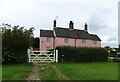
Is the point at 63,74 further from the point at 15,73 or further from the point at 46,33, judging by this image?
the point at 46,33

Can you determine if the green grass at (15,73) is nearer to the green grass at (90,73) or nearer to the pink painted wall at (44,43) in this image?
the green grass at (90,73)

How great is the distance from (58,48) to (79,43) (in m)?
22.2

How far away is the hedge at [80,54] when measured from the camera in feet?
67.8

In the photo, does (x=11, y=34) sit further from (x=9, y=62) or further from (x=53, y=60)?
(x=53, y=60)

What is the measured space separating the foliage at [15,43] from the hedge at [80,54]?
4599 millimetres

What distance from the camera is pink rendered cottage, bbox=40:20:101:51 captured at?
39.5m

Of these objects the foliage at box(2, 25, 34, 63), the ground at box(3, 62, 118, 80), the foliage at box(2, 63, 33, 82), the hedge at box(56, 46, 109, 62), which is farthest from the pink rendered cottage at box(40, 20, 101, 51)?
the ground at box(3, 62, 118, 80)

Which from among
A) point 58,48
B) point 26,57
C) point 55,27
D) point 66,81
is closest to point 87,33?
point 55,27

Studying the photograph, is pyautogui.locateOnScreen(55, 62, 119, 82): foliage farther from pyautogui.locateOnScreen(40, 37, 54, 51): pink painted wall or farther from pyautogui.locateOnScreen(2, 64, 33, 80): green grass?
pyautogui.locateOnScreen(40, 37, 54, 51): pink painted wall

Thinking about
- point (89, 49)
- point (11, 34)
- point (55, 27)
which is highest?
point (55, 27)

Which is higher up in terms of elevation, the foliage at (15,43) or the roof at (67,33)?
the roof at (67,33)

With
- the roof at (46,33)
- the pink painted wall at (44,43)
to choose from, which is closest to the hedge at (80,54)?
the pink painted wall at (44,43)

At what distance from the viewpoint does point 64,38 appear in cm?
4006

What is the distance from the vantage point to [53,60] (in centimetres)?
1980
